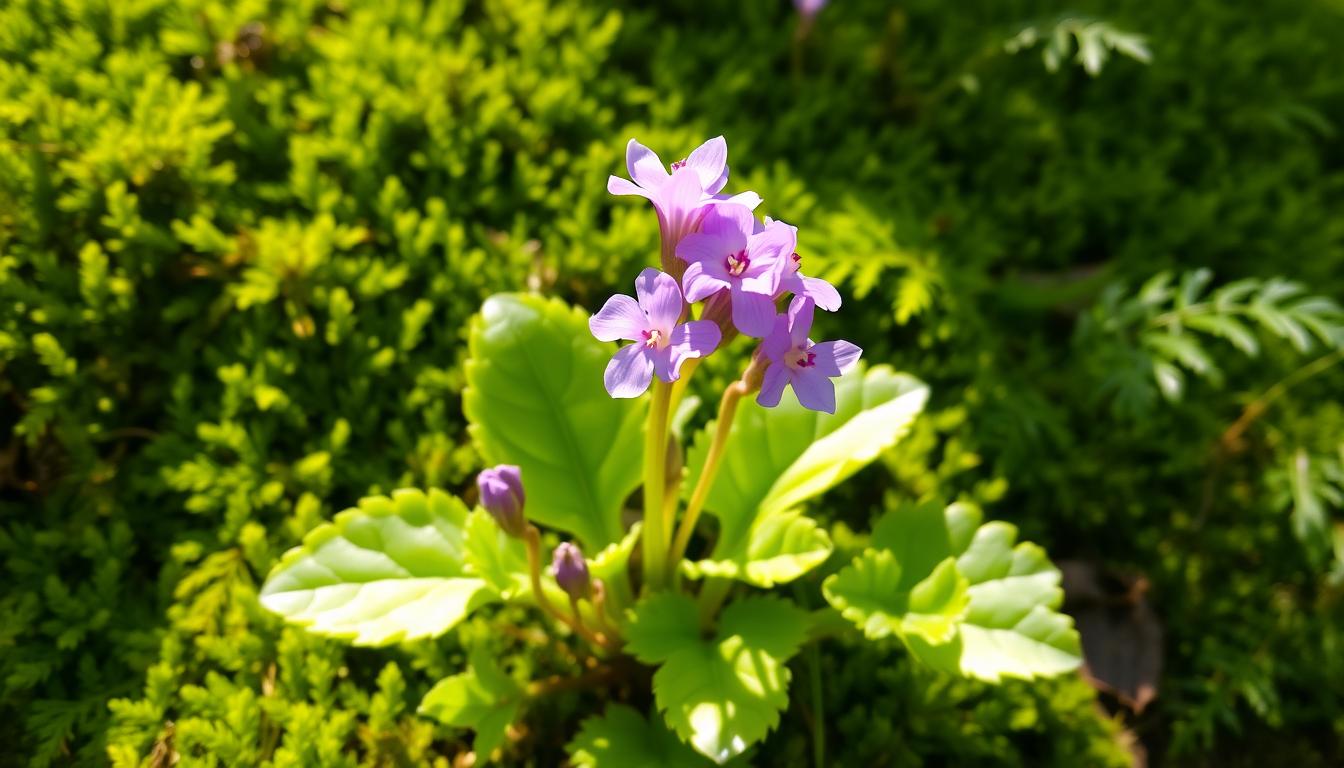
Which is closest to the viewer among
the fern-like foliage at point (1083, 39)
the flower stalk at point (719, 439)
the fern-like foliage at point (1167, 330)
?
the flower stalk at point (719, 439)

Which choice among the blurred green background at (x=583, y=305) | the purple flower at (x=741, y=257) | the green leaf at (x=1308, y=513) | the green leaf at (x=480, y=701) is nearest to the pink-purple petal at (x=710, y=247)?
the purple flower at (x=741, y=257)

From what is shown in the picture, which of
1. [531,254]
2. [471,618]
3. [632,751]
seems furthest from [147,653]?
[531,254]

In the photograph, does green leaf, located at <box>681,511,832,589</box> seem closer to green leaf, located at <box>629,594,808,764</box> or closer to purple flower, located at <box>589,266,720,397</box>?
green leaf, located at <box>629,594,808,764</box>

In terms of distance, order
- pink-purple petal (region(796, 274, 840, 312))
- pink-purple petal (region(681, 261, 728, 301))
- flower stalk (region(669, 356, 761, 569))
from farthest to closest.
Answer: flower stalk (region(669, 356, 761, 569))
pink-purple petal (region(796, 274, 840, 312))
pink-purple petal (region(681, 261, 728, 301))

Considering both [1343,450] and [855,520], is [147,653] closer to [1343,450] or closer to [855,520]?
[855,520]

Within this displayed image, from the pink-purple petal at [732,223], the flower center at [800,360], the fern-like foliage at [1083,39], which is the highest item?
the fern-like foliage at [1083,39]

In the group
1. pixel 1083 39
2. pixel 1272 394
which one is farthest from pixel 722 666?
pixel 1083 39

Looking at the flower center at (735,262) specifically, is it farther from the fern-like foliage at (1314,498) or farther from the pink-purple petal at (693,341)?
the fern-like foliage at (1314,498)

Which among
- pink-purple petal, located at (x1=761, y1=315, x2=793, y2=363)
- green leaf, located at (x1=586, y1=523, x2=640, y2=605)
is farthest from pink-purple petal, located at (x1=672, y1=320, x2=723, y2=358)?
green leaf, located at (x1=586, y1=523, x2=640, y2=605)

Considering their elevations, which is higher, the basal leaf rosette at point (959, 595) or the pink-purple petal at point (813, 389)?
the pink-purple petal at point (813, 389)
